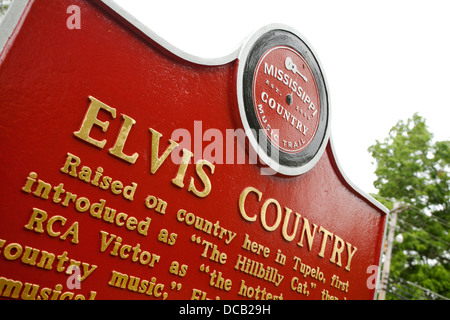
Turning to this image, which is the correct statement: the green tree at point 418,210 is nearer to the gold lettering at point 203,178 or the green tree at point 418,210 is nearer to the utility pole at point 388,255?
the utility pole at point 388,255

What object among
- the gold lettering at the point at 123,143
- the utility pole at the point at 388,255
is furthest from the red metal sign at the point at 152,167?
the utility pole at the point at 388,255

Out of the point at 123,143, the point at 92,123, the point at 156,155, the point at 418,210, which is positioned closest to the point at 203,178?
the point at 156,155

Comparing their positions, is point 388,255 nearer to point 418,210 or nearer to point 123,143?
point 418,210

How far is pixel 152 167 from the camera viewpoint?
220cm

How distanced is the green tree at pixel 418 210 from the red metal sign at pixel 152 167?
8.74 meters

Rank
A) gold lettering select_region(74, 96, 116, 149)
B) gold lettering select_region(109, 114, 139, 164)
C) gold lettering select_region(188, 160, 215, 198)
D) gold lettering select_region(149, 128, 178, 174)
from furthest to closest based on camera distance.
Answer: gold lettering select_region(188, 160, 215, 198) < gold lettering select_region(149, 128, 178, 174) < gold lettering select_region(109, 114, 139, 164) < gold lettering select_region(74, 96, 116, 149)

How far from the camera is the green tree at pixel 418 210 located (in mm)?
10555

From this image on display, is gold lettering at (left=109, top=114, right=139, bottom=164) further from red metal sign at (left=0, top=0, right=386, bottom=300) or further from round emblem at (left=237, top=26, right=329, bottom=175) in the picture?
round emblem at (left=237, top=26, right=329, bottom=175)

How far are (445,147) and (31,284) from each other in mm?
13643

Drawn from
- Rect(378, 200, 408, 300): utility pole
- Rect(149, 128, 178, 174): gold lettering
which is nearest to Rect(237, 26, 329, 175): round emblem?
Rect(149, 128, 178, 174): gold lettering

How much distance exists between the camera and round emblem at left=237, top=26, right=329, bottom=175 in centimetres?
283

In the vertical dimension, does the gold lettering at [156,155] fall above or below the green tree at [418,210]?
below

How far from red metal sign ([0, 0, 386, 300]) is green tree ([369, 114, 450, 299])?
8737 millimetres
